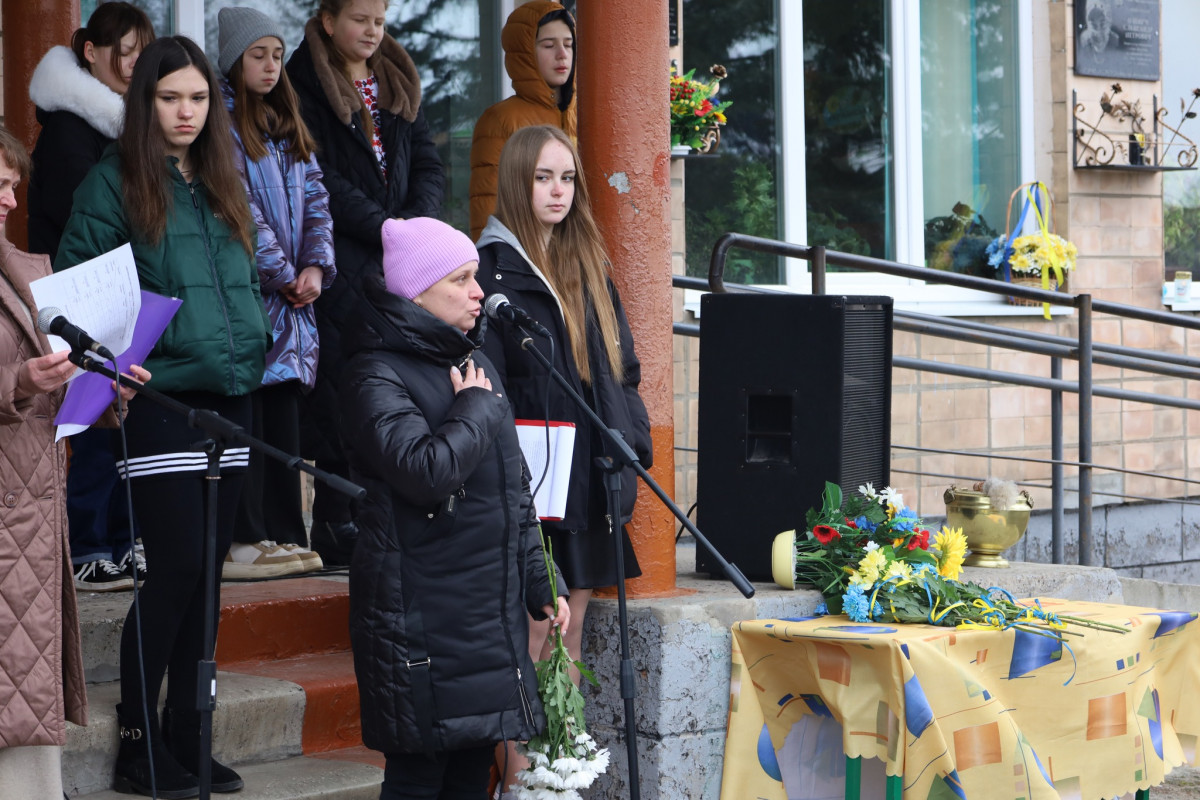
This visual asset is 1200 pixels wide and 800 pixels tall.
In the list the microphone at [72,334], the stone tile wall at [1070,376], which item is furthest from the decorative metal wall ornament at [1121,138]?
the microphone at [72,334]

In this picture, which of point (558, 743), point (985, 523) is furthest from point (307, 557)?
point (985, 523)

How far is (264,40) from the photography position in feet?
13.6

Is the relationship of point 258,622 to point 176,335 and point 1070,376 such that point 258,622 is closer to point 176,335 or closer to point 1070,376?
point 176,335

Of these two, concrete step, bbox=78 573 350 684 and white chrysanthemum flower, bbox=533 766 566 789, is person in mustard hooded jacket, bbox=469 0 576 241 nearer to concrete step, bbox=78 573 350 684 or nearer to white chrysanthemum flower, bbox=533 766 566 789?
concrete step, bbox=78 573 350 684

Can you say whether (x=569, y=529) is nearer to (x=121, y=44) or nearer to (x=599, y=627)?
(x=599, y=627)

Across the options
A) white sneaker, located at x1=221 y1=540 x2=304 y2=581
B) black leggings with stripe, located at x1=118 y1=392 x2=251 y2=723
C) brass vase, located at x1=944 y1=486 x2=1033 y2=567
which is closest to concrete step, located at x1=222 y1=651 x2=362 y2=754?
white sneaker, located at x1=221 y1=540 x2=304 y2=581

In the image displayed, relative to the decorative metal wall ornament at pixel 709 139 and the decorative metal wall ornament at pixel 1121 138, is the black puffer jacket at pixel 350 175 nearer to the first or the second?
the decorative metal wall ornament at pixel 709 139

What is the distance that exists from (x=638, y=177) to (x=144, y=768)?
1900 millimetres

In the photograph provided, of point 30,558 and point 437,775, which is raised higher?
point 30,558

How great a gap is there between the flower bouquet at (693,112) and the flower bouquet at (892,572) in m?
3.01

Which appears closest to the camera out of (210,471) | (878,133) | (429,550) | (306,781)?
(210,471)

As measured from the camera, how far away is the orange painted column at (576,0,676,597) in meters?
3.93

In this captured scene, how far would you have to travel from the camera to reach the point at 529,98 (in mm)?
4789

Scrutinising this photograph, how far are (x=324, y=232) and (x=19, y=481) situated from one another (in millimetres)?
1583
